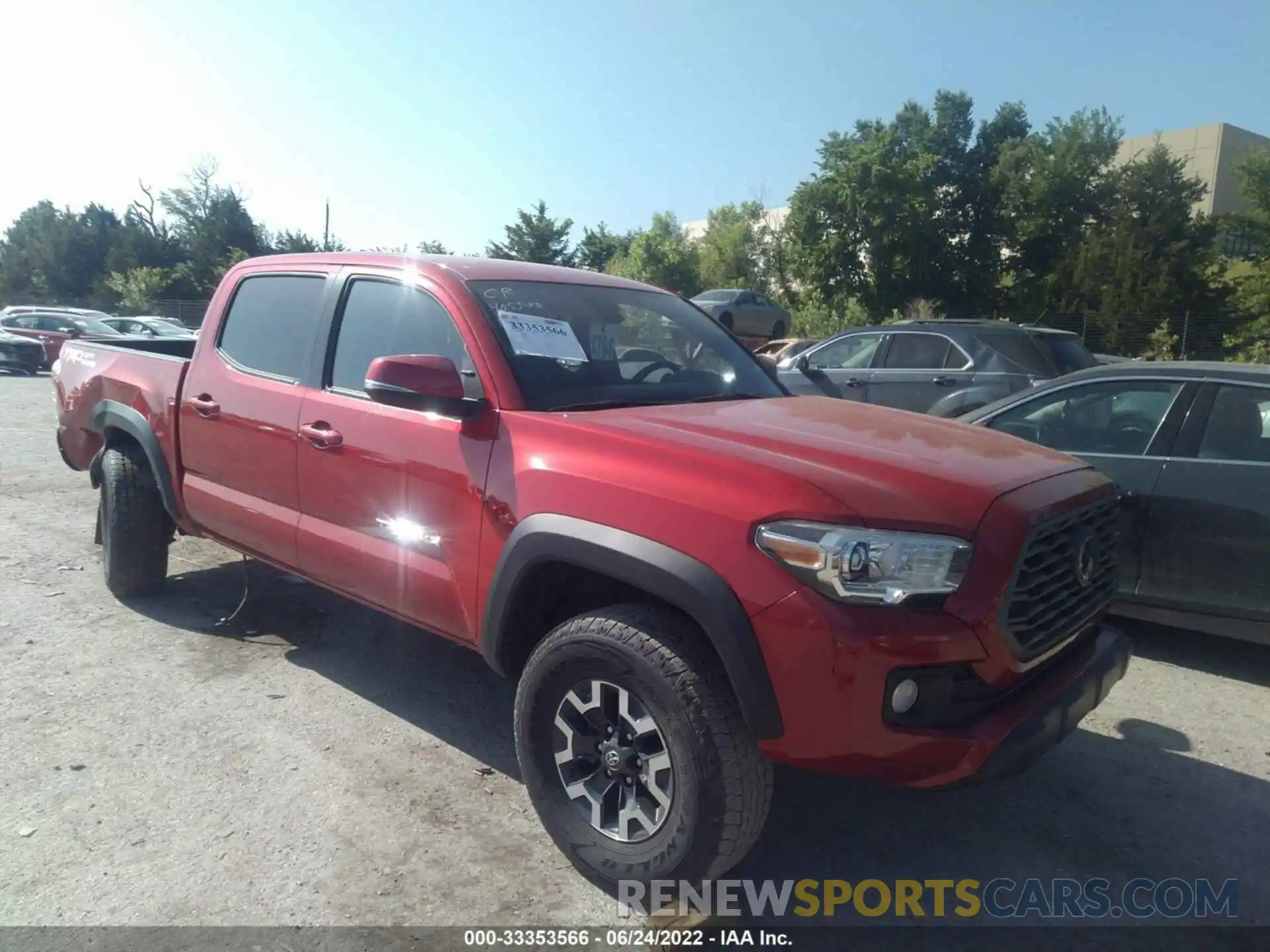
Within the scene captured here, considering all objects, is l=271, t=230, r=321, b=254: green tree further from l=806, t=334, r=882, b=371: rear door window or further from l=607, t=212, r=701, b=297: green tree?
l=806, t=334, r=882, b=371: rear door window

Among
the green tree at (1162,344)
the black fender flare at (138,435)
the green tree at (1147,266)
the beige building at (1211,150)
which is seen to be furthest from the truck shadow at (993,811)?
the beige building at (1211,150)

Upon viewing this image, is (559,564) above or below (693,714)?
above

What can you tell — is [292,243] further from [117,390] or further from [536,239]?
[117,390]

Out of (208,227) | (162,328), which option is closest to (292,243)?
(208,227)

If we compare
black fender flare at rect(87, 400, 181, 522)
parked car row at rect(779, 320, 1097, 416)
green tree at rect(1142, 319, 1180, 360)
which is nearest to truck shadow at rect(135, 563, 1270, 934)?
black fender flare at rect(87, 400, 181, 522)

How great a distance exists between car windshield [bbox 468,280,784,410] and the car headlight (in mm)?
1115

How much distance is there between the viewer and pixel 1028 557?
253cm

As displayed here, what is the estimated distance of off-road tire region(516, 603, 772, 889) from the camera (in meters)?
2.41

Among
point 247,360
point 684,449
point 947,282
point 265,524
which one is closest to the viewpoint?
point 684,449

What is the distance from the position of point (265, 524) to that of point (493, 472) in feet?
5.08

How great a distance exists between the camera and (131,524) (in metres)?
4.92

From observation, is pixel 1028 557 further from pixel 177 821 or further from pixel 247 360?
pixel 247 360

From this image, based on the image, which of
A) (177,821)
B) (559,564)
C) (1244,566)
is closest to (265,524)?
(177,821)

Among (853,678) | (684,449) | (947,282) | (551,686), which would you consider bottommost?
(551,686)
